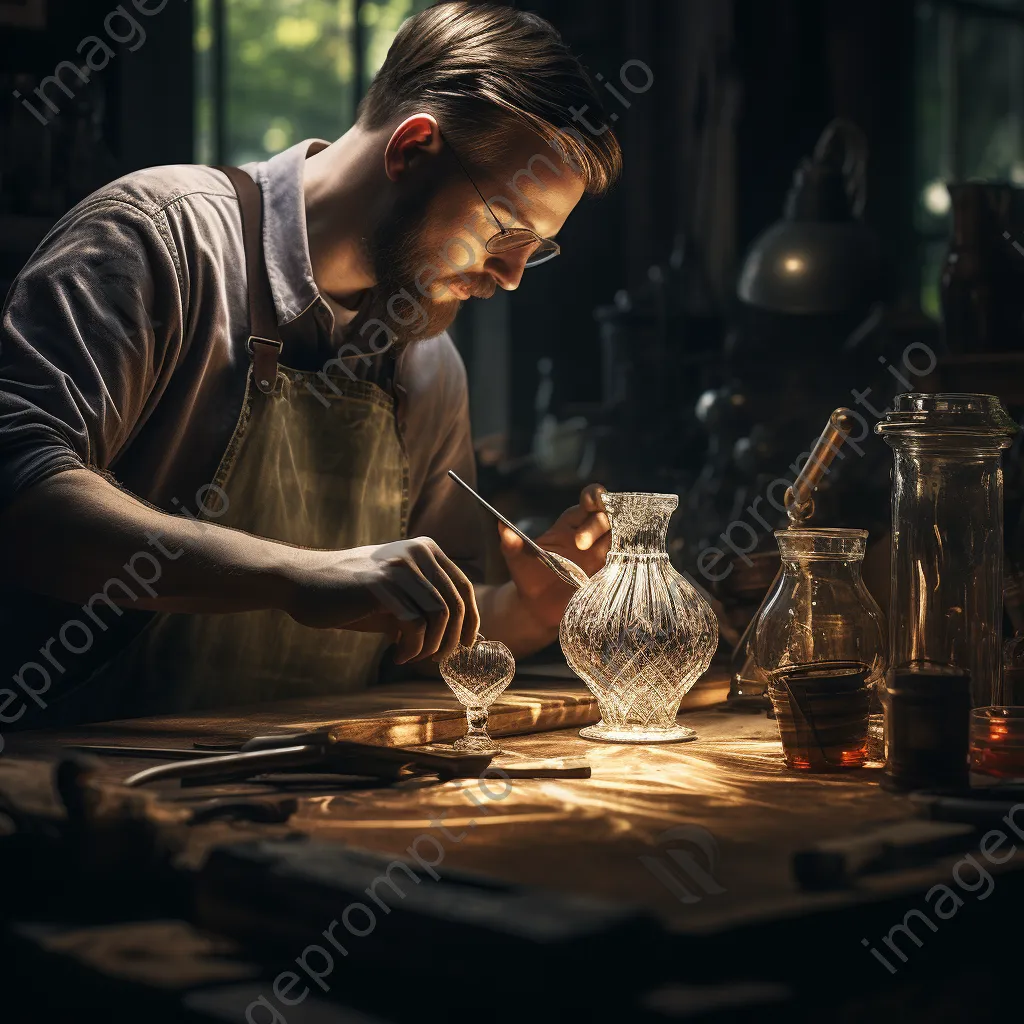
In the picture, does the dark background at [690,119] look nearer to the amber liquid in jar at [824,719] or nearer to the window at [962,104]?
the window at [962,104]

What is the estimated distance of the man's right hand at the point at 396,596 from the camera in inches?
64.8

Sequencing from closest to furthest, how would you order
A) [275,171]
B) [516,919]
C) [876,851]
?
[516,919] → [876,851] → [275,171]

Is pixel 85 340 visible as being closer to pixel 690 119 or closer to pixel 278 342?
pixel 278 342

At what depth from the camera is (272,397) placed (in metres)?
2.22

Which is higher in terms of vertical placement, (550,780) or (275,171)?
(275,171)

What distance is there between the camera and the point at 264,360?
2.19m

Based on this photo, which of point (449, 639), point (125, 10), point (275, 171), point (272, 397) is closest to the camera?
point (449, 639)

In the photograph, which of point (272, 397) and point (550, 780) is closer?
point (550, 780)

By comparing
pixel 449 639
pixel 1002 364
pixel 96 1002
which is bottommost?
pixel 96 1002

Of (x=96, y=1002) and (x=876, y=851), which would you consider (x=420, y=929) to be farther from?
(x=876, y=851)

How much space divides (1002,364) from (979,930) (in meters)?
1.54

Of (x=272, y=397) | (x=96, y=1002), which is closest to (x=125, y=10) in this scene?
(x=272, y=397)

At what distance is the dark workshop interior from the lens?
105 cm

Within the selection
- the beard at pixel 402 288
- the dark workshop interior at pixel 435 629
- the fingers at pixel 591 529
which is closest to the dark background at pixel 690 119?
the dark workshop interior at pixel 435 629
